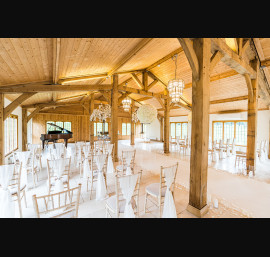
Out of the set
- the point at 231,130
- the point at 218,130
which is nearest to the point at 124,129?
the point at 218,130

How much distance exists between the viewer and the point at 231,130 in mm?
9805

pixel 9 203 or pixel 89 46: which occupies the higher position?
pixel 89 46

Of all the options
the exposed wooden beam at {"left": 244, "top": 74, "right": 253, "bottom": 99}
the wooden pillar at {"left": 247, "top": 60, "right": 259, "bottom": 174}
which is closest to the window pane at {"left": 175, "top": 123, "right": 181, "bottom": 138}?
the wooden pillar at {"left": 247, "top": 60, "right": 259, "bottom": 174}

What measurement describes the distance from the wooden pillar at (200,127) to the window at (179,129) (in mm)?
10679

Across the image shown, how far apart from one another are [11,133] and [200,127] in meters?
8.43

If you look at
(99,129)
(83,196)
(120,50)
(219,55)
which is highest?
(120,50)

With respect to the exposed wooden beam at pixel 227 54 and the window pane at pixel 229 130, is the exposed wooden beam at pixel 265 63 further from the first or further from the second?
the window pane at pixel 229 130

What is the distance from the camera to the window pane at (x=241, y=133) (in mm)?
9238

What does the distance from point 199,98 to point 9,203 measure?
3.53 metres

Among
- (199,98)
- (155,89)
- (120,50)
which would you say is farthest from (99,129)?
(199,98)

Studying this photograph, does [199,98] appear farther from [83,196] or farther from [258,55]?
[258,55]

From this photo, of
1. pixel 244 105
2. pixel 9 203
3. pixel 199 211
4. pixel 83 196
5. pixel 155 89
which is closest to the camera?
pixel 9 203
